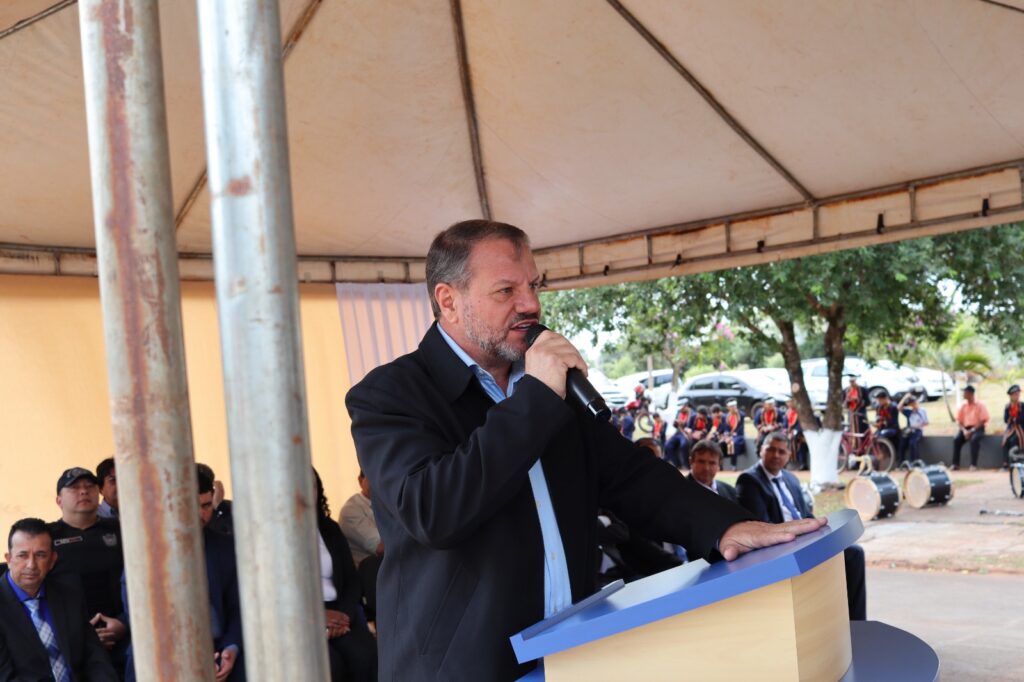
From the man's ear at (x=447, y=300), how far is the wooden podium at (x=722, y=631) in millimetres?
747

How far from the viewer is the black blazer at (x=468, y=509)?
5.67 feet

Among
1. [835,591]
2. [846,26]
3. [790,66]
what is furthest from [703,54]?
[835,591]

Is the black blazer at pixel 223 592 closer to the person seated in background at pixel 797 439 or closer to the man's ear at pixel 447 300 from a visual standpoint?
the man's ear at pixel 447 300

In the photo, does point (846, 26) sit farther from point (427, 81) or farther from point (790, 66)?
point (427, 81)

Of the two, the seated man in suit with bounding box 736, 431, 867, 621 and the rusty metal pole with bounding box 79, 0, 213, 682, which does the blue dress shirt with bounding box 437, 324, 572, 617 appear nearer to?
the rusty metal pole with bounding box 79, 0, 213, 682

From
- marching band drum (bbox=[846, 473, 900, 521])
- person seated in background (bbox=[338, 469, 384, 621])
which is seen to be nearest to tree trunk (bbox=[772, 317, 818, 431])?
marching band drum (bbox=[846, 473, 900, 521])

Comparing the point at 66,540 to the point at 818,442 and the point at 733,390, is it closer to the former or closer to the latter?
the point at 818,442

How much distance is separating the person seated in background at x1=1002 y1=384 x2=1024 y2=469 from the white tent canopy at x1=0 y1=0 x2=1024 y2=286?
1273 centimetres

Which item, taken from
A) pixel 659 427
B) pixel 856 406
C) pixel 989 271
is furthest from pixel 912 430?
pixel 659 427

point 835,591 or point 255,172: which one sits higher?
point 255,172

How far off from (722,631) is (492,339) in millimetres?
816

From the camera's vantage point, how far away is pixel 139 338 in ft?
4.74

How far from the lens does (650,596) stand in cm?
155

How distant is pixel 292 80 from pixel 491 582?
3607mm
